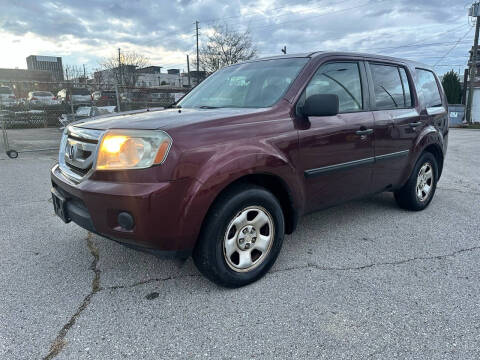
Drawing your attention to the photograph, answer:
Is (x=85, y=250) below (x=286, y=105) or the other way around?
below

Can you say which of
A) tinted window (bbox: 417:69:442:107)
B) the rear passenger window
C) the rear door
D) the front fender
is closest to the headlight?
the front fender

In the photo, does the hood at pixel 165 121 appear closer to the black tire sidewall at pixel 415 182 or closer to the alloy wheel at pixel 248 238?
the alloy wheel at pixel 248 238

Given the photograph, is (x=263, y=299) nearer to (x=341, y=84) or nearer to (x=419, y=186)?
(x=341, y=84)

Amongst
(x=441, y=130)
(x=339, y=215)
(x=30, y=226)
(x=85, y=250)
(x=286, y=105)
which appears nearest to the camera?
(x=286, y=105)

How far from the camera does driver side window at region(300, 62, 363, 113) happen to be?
127 inches

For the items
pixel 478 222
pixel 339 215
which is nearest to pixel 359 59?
pixel 339 215

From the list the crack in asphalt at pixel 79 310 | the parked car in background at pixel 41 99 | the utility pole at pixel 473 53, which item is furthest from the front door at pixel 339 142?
the utility pole at pixel 473 53

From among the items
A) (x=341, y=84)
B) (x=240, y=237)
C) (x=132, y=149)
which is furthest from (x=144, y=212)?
(x=341, y=84)

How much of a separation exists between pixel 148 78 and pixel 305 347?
62476mm

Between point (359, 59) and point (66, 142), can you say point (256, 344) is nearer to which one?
point (66, 142)

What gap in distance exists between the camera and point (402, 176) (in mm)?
4207

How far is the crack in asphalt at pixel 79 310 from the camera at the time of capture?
2080 mm

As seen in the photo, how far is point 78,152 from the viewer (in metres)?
2.75

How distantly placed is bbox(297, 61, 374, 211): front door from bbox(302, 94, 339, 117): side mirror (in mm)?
159
